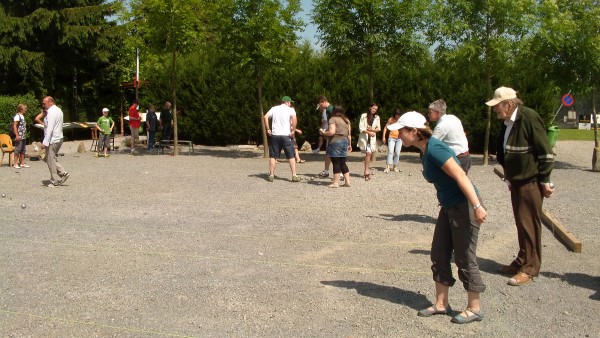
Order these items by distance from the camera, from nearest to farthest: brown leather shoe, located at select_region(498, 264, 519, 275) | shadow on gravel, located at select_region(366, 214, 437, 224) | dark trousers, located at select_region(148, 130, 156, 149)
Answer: brown leather shoe, located at select_region(498, 264, 519, 275), shadow on gravel, located at select_region(366, 214, 437, 224), dark trousers, located at select_region(148, 130, 156, 149)

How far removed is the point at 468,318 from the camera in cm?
513

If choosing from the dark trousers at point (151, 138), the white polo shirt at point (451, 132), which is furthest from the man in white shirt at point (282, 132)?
the dark trousers at point (151, 138)

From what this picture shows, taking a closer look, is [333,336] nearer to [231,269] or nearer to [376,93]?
[231,269]

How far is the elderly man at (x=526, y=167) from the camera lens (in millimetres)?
6156

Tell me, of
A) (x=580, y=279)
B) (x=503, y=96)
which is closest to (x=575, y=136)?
(x=580, y=279)

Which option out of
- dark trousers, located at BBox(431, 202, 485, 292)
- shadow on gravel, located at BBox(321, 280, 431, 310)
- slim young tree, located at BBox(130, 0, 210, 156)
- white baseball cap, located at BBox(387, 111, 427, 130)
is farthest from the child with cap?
dark trousers, located at BBox(431, 202, 485, 292)

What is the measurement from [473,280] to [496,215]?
5127 mm

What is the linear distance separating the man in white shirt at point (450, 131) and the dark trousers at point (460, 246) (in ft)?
6.61

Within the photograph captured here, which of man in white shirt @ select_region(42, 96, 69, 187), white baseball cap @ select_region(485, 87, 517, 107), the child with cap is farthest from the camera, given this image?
Answer: the child with cap

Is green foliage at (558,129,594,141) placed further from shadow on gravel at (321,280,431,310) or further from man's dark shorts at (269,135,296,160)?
shadow on gravel at (321,280,431,310)

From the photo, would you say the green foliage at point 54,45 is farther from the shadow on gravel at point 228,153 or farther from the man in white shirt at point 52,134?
the man in white shirt at point 52,134

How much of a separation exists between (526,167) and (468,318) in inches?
71.0

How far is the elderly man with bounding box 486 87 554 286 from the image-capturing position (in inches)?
242

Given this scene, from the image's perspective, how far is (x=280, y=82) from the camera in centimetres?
2519
